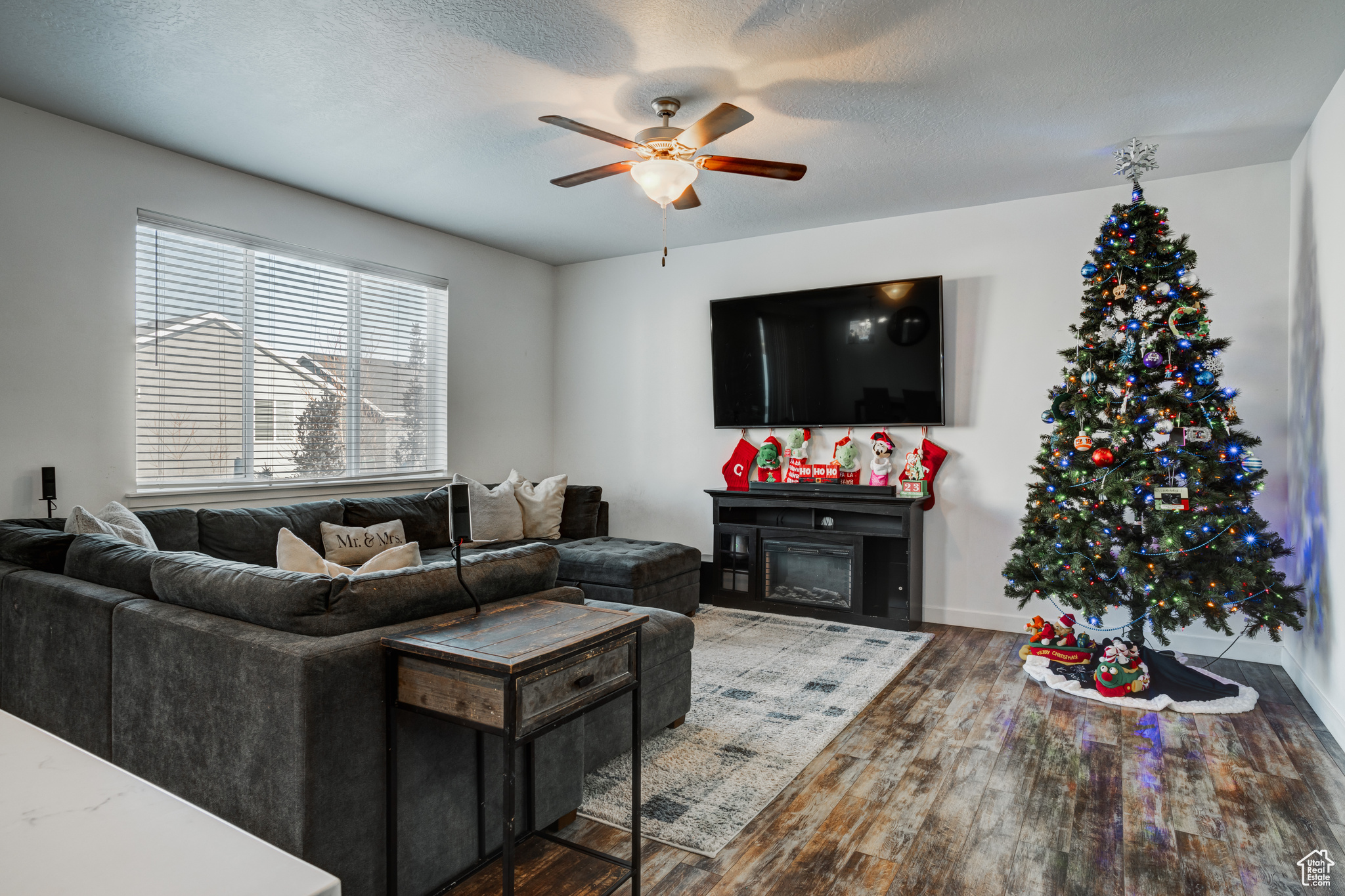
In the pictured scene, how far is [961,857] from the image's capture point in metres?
2.11

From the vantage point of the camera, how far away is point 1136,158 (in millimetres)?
3797

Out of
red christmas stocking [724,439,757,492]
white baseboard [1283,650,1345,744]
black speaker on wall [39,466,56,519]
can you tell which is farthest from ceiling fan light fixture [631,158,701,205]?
white baseboard [1283,650,1345,744]

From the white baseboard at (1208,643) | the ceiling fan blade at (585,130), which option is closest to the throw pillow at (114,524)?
the ceiling fan blade at (585,130)

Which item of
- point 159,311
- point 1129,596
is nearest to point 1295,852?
point 1129,596

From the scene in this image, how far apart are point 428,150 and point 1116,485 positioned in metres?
3.74

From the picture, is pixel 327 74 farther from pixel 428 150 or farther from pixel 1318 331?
pixel 1318 331

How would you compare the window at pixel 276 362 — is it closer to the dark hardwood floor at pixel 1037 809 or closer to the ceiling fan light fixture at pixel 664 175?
the ceiling fan light fixture at pixel 664 175

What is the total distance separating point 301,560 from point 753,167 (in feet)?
7.63

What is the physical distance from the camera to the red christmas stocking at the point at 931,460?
15.7 ft

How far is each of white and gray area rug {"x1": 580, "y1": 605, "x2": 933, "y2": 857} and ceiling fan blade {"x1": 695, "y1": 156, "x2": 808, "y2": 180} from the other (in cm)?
229

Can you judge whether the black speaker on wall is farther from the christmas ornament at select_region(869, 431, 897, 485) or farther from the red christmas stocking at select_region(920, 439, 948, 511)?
the red christmas stocking at select_region(920, 439, 948, 511)

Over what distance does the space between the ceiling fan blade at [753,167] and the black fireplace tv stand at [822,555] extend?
7.37 ft

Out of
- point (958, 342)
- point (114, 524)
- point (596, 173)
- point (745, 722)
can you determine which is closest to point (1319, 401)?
point (958, 342)

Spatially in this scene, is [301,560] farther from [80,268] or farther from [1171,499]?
[1171,499]
